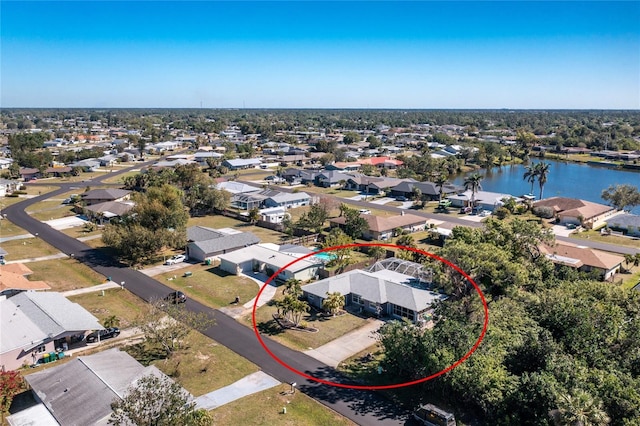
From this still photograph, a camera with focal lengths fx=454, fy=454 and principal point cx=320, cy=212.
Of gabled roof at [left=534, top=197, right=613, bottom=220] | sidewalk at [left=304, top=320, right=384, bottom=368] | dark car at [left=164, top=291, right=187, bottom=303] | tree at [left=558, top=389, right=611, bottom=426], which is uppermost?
tree at [left=558, top=389, right=611, bottom=426]

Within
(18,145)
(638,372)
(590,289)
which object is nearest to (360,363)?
(638,372)

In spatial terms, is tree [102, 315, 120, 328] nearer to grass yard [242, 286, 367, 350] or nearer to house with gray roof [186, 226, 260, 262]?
grass yard [242, 286, 367, 350]

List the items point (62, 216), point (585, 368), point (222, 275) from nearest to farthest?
point (585, 368) → point (222, 275) → point (62, 216)

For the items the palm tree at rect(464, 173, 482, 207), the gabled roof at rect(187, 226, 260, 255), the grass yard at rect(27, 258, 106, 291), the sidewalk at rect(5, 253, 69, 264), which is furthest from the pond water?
the sidewalk at rect(5, 253, 69, 264)

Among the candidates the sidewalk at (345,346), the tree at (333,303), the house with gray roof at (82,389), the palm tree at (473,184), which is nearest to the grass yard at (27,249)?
the house with gray roof at (82,389)

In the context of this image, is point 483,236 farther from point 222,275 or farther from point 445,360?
point 222,275

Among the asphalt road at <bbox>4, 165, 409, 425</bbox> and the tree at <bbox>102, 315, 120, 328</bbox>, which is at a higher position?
the tree at <bbox>102, 315, 120, 328</bbox>
